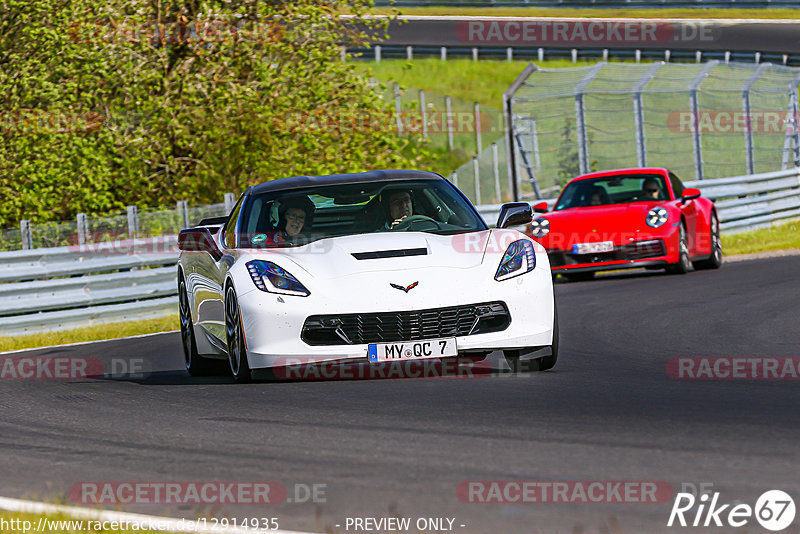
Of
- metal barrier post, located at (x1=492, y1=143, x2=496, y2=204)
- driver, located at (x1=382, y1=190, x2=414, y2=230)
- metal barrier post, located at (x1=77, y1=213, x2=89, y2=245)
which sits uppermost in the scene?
driver, located at (x1=382, y1=190, x2=414, y2=230)

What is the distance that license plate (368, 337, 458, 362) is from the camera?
8.12 meters

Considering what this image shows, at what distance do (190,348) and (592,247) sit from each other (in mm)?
8479

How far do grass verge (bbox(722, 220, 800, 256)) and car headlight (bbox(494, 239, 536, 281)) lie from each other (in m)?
14.2

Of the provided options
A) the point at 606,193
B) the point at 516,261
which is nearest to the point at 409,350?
the point at 516,261

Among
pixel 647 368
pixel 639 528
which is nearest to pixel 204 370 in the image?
pixel 647 368

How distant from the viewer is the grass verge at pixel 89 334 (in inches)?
581

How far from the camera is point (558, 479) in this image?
5.25 meters

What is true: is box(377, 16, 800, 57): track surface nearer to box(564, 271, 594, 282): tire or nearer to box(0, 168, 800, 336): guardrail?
box(564, 271, 594, 282): tire

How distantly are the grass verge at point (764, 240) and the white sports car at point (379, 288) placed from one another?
45.8ft

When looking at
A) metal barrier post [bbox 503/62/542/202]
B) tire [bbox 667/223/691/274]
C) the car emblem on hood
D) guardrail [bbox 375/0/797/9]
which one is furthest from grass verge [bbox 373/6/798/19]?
the car emblem on hood

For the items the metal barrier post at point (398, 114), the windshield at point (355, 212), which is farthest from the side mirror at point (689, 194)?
the windshield at point (355, 212)

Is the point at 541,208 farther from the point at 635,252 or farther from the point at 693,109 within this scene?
the point at 693,109

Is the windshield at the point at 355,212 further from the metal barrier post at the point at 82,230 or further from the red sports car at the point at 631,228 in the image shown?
the metal barrier post at the point at 82,230

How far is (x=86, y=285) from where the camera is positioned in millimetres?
16625
